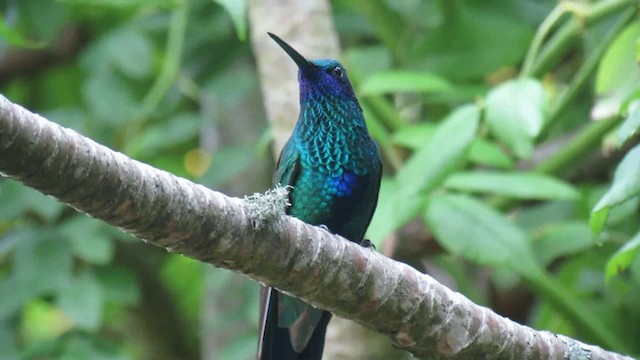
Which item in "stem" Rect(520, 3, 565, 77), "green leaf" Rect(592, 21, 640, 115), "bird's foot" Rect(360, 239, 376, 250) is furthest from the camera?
"stem" Rect(520, 3, 565, 77)

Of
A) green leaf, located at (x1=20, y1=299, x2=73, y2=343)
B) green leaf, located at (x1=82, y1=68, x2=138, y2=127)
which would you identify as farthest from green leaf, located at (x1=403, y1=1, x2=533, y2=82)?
green leaf, located at (x1=20, y1=299, x2=73, y2=343)

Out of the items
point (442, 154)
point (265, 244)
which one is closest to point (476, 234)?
point (442, 154)

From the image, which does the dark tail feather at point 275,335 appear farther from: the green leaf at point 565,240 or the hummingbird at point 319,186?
the green leaf at point 565,240

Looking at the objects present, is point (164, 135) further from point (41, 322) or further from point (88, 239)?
point (41, 322)

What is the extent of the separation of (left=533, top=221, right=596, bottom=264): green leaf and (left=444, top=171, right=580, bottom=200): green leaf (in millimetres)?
374

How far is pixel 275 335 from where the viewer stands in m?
3.03

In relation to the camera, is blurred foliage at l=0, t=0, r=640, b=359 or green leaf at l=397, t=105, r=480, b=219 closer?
green leaf at l=397, t=105, r=480, b=219

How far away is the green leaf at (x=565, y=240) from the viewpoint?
12.2ft

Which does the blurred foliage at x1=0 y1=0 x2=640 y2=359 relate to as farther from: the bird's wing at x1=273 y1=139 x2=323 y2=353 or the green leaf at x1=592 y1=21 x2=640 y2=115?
the bird's wing at x1=273 y1=139 x2=323 y2=353

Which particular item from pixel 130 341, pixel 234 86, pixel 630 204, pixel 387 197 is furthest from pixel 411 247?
pixel 130 341

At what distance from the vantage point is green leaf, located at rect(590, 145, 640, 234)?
2346 mm

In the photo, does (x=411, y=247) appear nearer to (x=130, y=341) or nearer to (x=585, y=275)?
(x=585, y=275)

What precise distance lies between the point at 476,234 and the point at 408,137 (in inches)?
15.0

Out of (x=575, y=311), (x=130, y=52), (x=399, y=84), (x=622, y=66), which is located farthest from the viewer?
(x=130, y=52)
